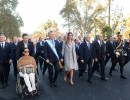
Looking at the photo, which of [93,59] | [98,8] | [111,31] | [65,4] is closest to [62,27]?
[65,4]

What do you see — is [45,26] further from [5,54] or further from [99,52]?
[5,54]

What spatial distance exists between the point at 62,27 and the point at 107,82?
5614 centimetres

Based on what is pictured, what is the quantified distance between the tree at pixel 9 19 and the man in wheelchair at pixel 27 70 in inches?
1952

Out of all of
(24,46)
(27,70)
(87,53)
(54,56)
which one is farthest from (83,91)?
(24,46)

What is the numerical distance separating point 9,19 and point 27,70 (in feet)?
168

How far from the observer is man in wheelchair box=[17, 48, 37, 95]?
1070cm

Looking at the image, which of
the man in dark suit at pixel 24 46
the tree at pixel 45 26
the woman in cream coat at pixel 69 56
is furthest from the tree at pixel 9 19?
the man in dark suit at pixel 24 46

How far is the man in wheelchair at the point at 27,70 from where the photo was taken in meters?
10.7

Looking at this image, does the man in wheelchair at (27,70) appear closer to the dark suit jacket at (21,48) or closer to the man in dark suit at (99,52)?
the dark suit jacket at (21,48)

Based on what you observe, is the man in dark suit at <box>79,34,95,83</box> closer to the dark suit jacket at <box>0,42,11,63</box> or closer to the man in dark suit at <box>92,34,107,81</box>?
the man in dark suit at <box>92,34,107,81</box>

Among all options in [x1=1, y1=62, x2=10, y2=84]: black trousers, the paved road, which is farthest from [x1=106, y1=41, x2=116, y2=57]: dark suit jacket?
[x1=1, y1=62, x2=10, y2=84]: black trousers

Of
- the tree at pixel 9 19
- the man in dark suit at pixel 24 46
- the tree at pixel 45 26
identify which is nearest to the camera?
the man in dark suit at pixel 24 46

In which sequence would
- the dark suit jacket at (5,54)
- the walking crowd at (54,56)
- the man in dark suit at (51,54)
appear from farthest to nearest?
the dark suit jacket at (5,54) < the man in dark suit at (51,54) < the walking crowd at (54,56)

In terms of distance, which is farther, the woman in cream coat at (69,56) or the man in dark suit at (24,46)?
the woman in cream coat at (69,56)
